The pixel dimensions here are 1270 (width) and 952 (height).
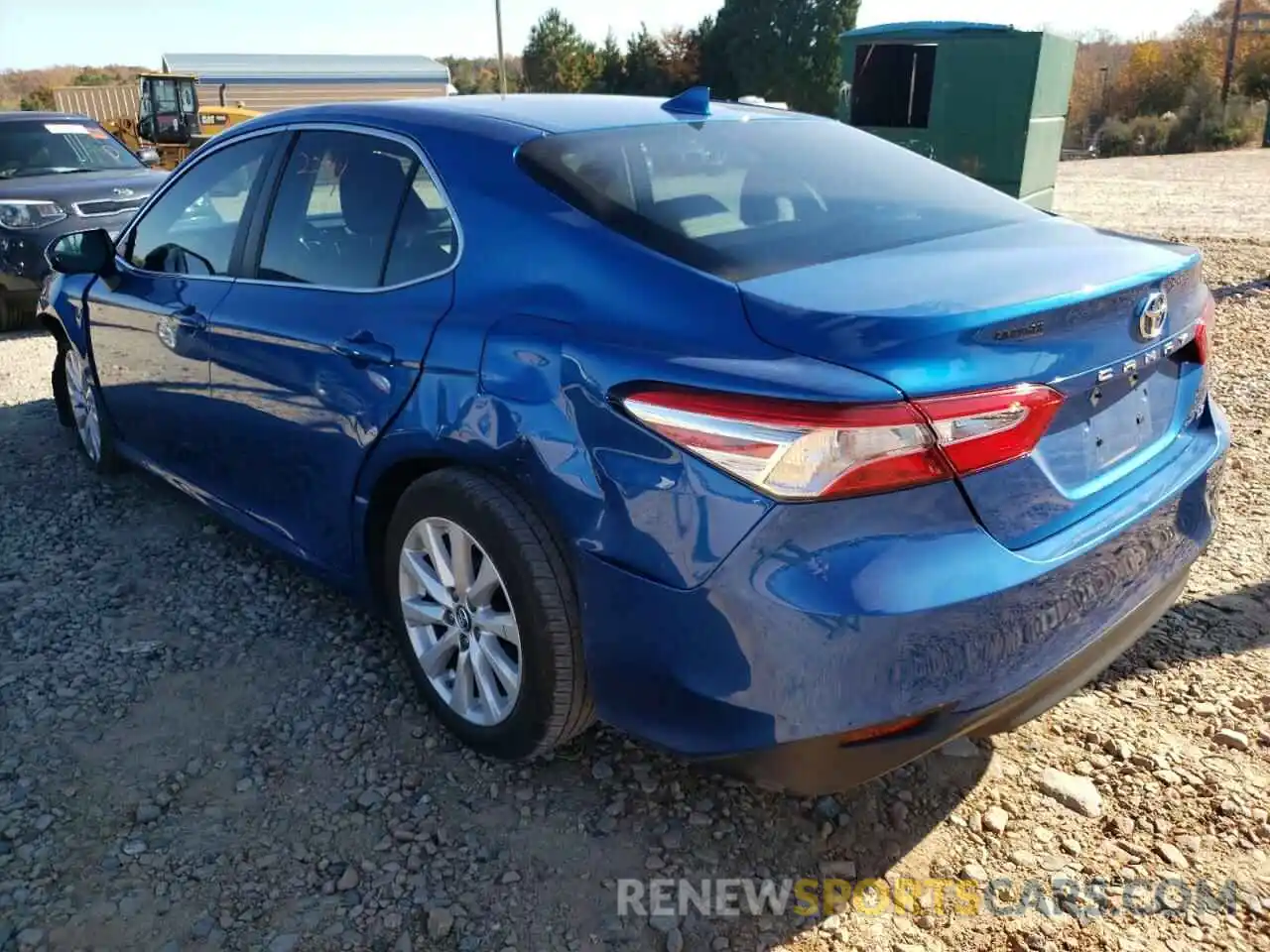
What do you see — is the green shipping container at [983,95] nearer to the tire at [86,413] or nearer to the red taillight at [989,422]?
the tire at [86,413]

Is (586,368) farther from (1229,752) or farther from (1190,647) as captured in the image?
(1190,647)

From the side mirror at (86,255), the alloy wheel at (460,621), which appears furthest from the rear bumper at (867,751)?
the side mirror at (86,255)

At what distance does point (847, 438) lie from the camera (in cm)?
184

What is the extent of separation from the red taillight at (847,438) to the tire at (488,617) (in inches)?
22.4

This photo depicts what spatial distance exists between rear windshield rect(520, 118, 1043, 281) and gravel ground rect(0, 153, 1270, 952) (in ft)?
4.11

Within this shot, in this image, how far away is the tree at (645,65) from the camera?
48938 millimetres

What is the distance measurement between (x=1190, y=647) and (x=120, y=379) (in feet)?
13.0

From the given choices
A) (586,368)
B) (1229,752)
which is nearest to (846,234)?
(586,368)

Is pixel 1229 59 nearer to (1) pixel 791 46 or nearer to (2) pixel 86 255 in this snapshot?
(1) pixel 791 46

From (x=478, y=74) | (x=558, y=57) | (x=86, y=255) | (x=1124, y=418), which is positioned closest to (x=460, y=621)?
(x=1124, y=418)

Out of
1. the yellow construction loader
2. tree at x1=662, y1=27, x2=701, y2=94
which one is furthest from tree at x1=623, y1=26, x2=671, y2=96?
the yellow construction loader

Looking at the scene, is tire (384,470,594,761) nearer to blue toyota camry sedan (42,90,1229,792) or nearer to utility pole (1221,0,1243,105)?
blue toyota camry sedan (42,90,1229,792)

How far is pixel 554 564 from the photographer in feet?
7.52

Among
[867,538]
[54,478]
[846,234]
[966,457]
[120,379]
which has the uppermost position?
[846,234]
